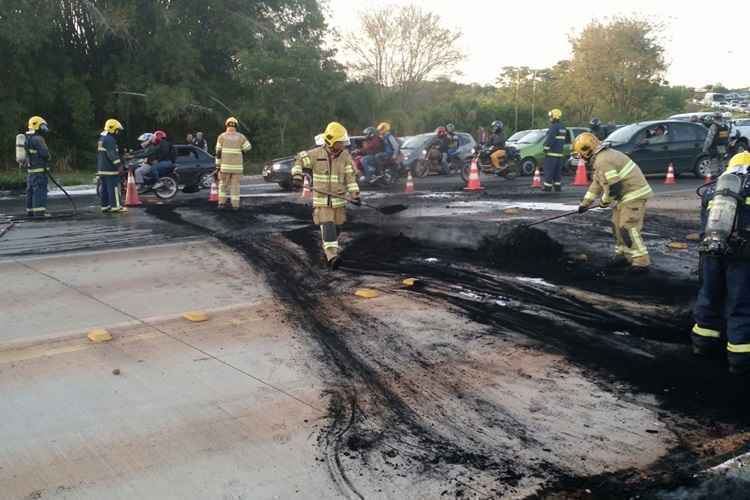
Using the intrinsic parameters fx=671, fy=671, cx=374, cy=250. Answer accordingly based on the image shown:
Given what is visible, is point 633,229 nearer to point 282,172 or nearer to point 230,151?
point 230,151

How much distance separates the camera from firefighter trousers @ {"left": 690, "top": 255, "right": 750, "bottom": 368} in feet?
16.9

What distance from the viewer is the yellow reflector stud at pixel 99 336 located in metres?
6.02

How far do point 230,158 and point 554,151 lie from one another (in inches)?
308

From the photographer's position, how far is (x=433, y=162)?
853 inches

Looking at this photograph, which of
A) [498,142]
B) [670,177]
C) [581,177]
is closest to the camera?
[670,177]

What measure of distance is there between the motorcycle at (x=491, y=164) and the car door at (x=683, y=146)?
A: 176 inches

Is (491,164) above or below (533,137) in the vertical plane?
below

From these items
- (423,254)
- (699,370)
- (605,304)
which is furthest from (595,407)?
(423,254)

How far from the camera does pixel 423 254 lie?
9703 millimetres

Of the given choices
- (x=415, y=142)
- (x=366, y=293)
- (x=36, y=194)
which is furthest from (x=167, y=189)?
(x=366, y=293)

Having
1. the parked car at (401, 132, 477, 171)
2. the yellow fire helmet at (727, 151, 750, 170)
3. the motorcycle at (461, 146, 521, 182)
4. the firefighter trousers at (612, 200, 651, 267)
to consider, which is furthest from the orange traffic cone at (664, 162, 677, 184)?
the yellow fire helmet at (727, 151, 750, 170)

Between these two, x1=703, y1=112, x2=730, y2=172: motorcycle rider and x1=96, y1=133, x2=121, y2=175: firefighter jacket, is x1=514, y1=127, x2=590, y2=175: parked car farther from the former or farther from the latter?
x1=96, y1=133, x2=121, y2=175: firefighter jacket

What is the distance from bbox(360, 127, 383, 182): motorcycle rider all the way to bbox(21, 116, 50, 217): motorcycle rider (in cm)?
834

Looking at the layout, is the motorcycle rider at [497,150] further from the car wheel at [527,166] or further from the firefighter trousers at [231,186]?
the firefighter trousers at [231,186]
